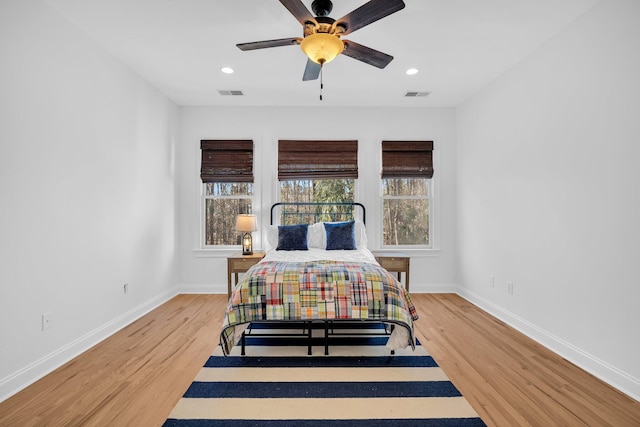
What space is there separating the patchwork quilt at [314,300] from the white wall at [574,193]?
4.45ft

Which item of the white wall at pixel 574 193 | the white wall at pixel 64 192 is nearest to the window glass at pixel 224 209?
the white wall at pixel 64 192

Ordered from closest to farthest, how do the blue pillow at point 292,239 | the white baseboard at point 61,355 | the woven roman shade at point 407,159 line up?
the white baseboard at point 61,355, the blue pillow at point 292,239, the woven roman shade at point 407,159

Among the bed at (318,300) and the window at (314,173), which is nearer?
the bed at (318,300)

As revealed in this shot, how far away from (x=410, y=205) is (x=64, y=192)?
4068 millimetres

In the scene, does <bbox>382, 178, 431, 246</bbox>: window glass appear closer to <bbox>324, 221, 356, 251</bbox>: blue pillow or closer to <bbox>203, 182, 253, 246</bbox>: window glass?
<bbox>324, 221, 356, 251</bbox>: blue pillow

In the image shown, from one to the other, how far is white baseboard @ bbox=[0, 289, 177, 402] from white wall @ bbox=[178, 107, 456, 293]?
3.88 feet

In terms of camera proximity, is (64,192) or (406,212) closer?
(64,192)

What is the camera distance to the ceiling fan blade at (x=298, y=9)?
184 cm

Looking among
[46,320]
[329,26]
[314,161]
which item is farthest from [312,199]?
[46,320]

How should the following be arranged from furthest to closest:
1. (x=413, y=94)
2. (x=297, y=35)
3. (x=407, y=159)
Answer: (x=407, y=159)
(x=413, y=94)
(x=297, y=35)

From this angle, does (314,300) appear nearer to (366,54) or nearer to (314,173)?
(366,54)

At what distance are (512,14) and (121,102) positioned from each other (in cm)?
362

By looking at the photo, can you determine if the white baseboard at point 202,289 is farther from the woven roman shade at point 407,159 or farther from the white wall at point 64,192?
the woven roman shade at point 407,159

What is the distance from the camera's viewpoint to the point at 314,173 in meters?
4.64
